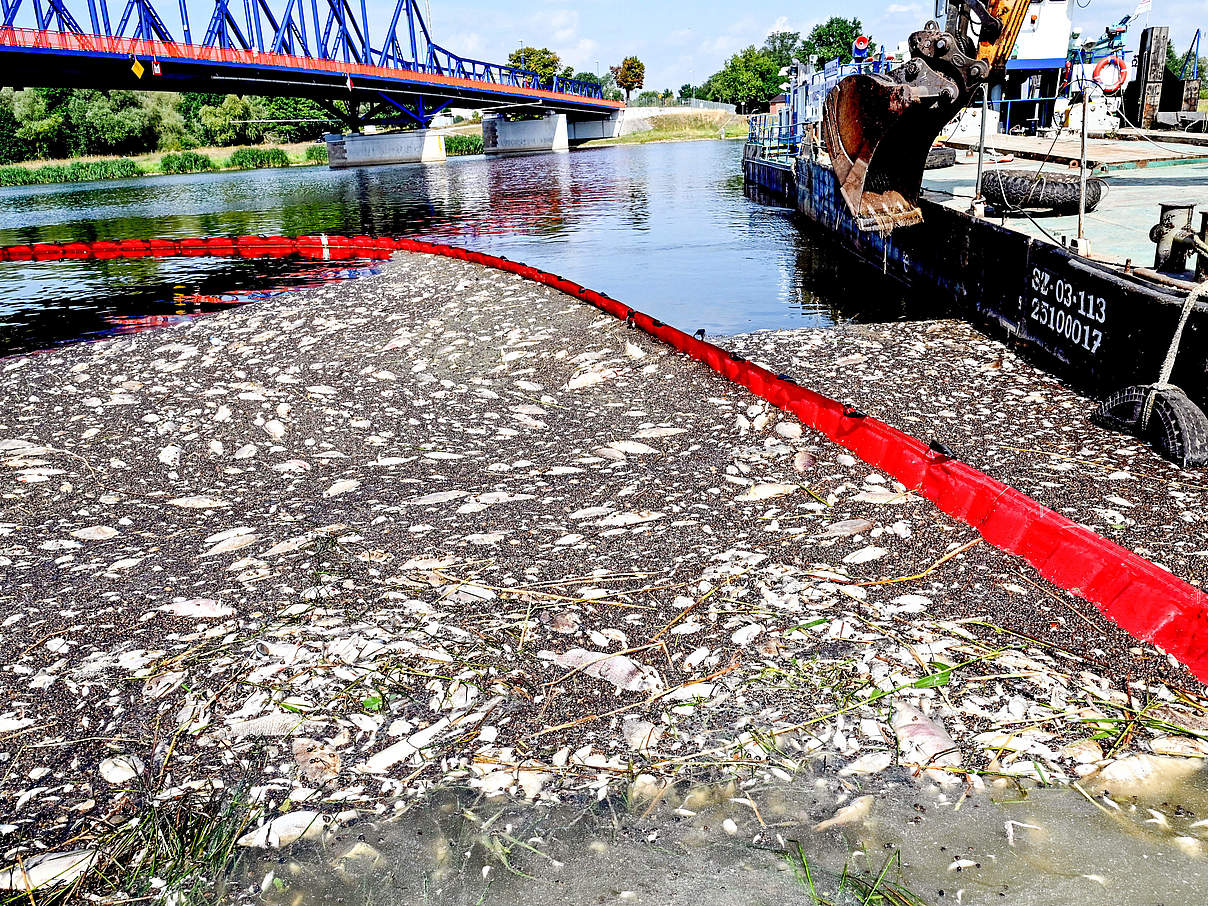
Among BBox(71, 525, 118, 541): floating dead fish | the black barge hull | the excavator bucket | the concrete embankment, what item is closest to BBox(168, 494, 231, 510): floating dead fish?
the concrete embankment

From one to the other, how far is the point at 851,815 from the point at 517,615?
2.40 m

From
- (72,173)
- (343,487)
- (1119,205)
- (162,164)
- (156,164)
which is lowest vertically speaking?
(343,487)

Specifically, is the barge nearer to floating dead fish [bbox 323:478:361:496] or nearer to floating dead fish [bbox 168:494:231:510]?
floating dead fish [bbox 323:478:361:496]

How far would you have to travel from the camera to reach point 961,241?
14445mm

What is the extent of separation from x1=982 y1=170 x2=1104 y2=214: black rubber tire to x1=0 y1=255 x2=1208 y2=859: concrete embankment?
5.73 metres

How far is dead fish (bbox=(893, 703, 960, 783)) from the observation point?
403 centimetres

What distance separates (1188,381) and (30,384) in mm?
13900

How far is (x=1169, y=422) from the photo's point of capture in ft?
24.8

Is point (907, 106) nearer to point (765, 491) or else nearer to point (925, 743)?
point (765, 491)

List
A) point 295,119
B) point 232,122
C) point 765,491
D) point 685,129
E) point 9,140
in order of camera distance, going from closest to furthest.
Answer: point 765,491
point 9,140
point 232,122
point 295,119
point 685,129

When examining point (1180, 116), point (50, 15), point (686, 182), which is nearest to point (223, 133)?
point (50, 15)

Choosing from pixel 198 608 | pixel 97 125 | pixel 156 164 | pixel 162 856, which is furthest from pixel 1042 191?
pixel 97 125

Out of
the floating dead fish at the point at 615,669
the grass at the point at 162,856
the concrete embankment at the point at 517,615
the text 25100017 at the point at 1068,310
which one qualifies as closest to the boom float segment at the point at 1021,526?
the concrete embankment at the point at 517,615

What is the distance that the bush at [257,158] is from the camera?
104 m
